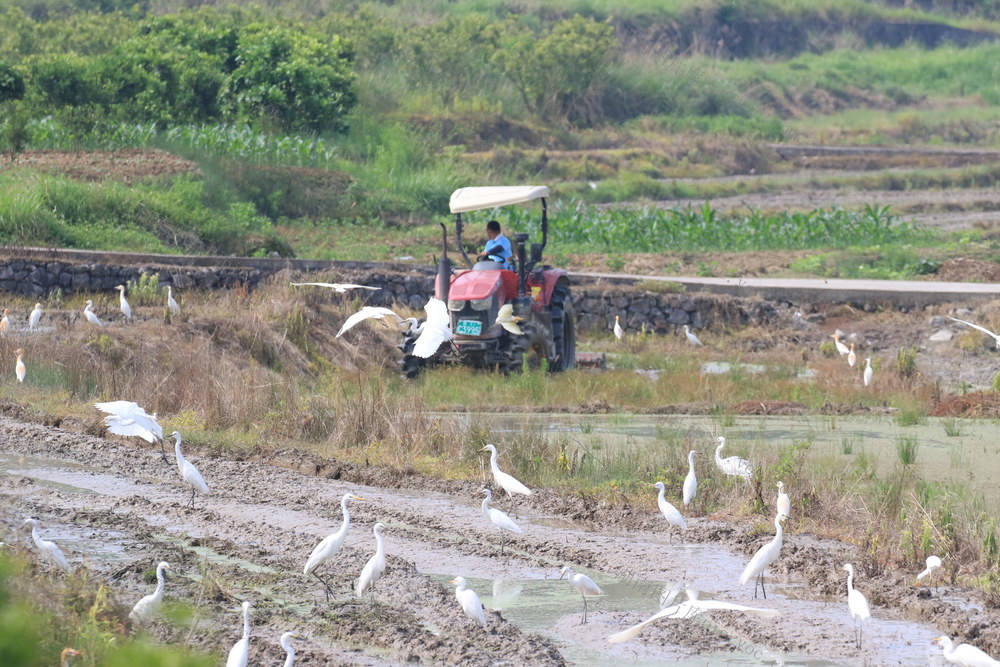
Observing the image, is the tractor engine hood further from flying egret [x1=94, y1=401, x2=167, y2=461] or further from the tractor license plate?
flying egret [x1=94, y1=401, x2=167, y2=461]

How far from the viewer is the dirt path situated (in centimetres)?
693

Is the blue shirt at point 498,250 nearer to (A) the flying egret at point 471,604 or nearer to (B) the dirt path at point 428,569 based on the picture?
(B) the dirt path at point 428,569

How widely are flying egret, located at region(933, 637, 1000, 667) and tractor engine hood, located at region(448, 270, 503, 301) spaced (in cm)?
918

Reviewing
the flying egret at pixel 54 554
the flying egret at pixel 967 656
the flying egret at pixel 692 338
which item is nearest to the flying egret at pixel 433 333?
the flying egret at pixel 54 554

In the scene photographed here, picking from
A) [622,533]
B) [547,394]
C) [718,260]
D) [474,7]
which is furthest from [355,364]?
A: [474,7]

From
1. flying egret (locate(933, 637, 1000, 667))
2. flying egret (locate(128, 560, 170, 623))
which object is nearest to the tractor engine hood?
flying egret (locate(128, 560, 170, 623))

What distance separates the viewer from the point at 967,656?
19.9 ft

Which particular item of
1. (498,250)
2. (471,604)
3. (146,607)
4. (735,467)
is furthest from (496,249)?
(146,607)

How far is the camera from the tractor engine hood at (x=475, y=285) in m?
15.1

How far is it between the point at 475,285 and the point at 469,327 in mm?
468

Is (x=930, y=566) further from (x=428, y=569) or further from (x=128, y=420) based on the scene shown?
(x=128, y=420)

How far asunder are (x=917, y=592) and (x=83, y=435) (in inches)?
293

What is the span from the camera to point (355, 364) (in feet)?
56.9

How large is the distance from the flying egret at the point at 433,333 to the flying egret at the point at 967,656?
6235mm
